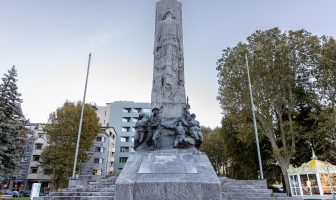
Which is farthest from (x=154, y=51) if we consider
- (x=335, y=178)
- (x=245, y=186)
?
(x=335, y=178)

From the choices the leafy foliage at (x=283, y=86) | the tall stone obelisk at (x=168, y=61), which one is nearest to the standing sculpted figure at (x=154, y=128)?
the tall stone obelisk at (x=168, y=61)

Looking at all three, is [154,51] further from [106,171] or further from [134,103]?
[134,103]

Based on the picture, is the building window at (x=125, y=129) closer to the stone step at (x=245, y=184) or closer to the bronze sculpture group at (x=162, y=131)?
the stone step at (x=245, y=184)

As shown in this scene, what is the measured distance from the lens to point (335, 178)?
16375 mm

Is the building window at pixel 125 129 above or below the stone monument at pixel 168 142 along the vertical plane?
above

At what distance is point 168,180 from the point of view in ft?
20.8

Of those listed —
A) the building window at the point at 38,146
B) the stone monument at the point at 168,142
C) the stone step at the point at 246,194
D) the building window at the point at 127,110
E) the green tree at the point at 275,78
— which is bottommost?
the stone step at the point at 246,194

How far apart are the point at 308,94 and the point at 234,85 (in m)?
5.93

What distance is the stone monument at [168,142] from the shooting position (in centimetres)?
621

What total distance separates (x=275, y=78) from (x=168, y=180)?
1629cm

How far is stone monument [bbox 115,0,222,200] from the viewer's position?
6.21 m

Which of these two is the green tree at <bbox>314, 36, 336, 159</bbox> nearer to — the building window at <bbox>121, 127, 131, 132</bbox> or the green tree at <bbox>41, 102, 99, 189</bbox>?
the green tree at <bbox>41, 102, 99, 189</bbox>

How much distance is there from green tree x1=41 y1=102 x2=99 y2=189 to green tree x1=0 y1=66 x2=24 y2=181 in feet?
20.8

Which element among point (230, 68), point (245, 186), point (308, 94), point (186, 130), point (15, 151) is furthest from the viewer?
point (230, 68)
